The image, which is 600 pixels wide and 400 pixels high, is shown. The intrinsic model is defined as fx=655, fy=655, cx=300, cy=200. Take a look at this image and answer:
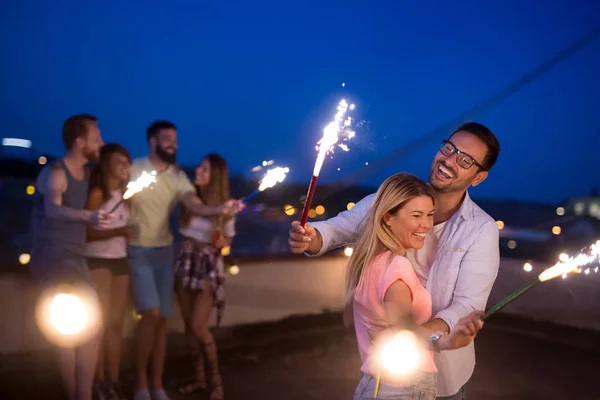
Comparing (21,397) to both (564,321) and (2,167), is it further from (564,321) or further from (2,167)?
(2,167)

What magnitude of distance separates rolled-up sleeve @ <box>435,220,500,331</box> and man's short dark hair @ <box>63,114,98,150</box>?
3088 millimetres

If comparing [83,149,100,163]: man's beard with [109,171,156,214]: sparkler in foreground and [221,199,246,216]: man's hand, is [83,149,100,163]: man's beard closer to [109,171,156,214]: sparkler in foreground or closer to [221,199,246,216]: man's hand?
[109,171,156,214]: sparkler in foreground

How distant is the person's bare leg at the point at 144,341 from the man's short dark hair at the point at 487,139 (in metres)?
3.20

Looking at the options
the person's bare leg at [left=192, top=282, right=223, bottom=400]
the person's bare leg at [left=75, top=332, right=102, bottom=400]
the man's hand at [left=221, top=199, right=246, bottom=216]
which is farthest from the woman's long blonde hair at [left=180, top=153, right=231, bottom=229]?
the person's bare leg at [left=75, top=332, right=102, bottom=400]

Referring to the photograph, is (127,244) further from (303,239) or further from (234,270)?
(234,270)

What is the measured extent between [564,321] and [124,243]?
795 cm

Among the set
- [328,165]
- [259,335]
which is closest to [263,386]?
[259,335]

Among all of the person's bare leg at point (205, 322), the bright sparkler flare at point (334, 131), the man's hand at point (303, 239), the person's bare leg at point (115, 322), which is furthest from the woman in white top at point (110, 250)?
the bright sparkler flare at point (334, 131)

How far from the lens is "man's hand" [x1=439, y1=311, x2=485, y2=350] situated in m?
2.36

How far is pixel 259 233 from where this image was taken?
42094mm

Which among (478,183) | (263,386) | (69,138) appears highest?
(69,138)

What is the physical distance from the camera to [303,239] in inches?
108

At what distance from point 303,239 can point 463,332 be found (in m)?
0.75

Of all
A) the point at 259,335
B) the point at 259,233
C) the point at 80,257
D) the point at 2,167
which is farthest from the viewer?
the point at 259,233
